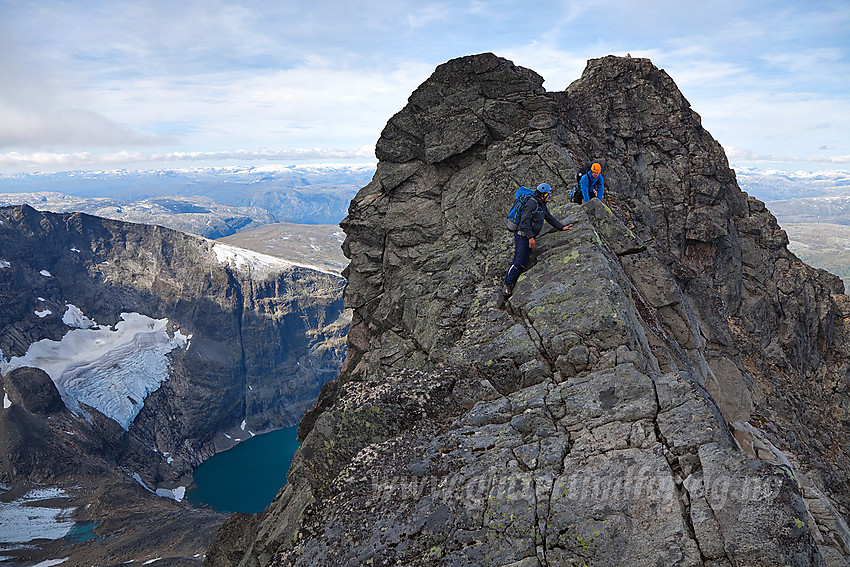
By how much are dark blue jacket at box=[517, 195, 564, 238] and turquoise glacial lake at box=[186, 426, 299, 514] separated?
131m

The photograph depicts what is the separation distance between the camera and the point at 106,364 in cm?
16812

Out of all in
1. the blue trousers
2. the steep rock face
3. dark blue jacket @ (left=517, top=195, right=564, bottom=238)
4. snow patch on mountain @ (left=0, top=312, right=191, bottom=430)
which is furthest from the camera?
snow patch on mountain @ (left=0, top=312, right=191, bottom=430)

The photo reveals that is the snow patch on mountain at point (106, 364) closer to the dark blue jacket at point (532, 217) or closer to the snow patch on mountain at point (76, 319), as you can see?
the snow patch on mountain at point (76, 319)

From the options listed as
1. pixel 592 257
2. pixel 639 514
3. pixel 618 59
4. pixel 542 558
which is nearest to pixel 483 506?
pixel 542 558

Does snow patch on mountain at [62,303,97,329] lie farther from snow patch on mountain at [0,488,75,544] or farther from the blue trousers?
the blue trousers

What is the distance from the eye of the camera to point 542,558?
10.4 metres

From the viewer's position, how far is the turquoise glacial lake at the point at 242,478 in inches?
5832

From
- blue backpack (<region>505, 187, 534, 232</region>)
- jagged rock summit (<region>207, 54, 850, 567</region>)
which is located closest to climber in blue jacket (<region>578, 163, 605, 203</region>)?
jagged rock summit (<region>207, 54, 850, 567</region>)

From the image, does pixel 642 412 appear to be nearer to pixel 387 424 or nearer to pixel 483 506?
pixel 483 506

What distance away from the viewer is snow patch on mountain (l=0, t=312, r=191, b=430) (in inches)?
6152

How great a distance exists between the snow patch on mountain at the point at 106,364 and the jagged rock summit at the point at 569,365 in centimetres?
16855

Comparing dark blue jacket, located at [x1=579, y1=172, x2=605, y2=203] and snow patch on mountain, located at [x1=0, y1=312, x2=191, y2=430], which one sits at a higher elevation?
dark blue jacket, located at [x1=579, y1=172, x2=605, y2=203]

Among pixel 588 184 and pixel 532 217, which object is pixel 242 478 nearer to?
pixel 588 184

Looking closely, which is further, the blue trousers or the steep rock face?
the steep rock face
